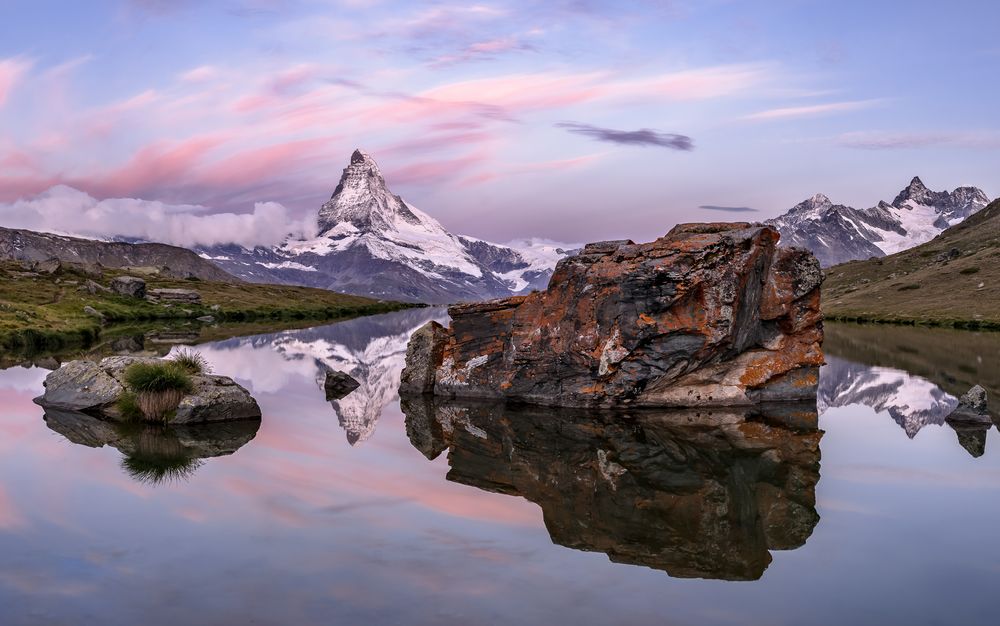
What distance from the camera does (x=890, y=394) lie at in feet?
119

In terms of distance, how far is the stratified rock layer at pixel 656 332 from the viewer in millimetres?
31109

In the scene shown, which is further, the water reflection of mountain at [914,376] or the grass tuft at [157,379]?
the water reflection of mountain at [914,376]

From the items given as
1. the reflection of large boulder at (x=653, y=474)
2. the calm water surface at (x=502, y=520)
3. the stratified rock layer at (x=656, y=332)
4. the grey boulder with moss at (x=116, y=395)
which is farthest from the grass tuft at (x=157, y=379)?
the stratified rock layer at (x=656, y=332)

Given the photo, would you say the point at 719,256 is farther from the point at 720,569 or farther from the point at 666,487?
the point at 720,569

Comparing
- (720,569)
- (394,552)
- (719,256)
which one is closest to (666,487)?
(720,569)

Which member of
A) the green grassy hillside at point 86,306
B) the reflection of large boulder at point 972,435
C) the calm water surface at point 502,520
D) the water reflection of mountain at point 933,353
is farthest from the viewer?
the green grassy hillside at point 86,306

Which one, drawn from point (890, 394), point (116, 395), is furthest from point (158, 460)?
point (890, 394)

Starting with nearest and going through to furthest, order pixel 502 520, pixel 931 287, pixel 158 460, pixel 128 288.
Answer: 1. pixel 502 520
2. pixel 158 460
3. pixel 128 288
4. pixel 931 287

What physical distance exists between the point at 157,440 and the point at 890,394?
3098 centimetres

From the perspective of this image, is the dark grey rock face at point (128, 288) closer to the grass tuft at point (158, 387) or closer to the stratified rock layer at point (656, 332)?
the stratified rock layer at point (656, 332)

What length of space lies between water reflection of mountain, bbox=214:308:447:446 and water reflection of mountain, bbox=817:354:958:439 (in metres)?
18.4

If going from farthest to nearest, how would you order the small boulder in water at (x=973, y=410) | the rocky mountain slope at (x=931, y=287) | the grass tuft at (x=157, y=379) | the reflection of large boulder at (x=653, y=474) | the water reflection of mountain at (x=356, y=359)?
the rocky mountain slope at (x=931, y=287), the water reflection of mountain at (x=356, y=359), the grass tuft at (x=157, y=379), the small boulder in water at (x=973, y=410), the reflection of large boulder at (x=653, y=474)

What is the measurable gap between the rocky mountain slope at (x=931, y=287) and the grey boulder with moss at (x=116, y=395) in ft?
278

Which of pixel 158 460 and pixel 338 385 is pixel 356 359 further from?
pixel 158 460
